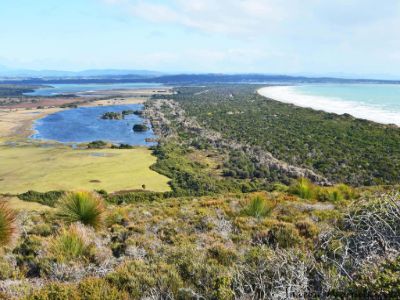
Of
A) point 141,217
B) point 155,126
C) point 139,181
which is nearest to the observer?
point 141,217

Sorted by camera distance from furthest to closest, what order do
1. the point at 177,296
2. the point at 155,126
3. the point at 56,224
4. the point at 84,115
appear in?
the point at 84,115 < the point at 155,126 < the point at 56,224 < the point at 177,296

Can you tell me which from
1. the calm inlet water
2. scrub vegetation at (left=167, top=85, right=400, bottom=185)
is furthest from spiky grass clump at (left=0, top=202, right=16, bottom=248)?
the calm inlet water

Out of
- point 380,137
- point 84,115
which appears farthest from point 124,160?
point 84,115

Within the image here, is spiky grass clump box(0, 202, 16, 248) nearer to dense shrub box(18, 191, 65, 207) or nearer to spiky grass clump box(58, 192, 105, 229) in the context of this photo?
spiky grass clump box(58, 192, 105, 229)

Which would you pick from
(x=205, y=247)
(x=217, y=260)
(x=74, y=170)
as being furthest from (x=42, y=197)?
(x=217, y=260)

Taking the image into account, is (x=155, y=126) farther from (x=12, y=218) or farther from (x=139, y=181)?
(x=12, y=218)

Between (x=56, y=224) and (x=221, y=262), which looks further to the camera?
(x=56, y=224)

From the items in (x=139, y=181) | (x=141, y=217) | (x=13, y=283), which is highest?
(x=13, y=283)
